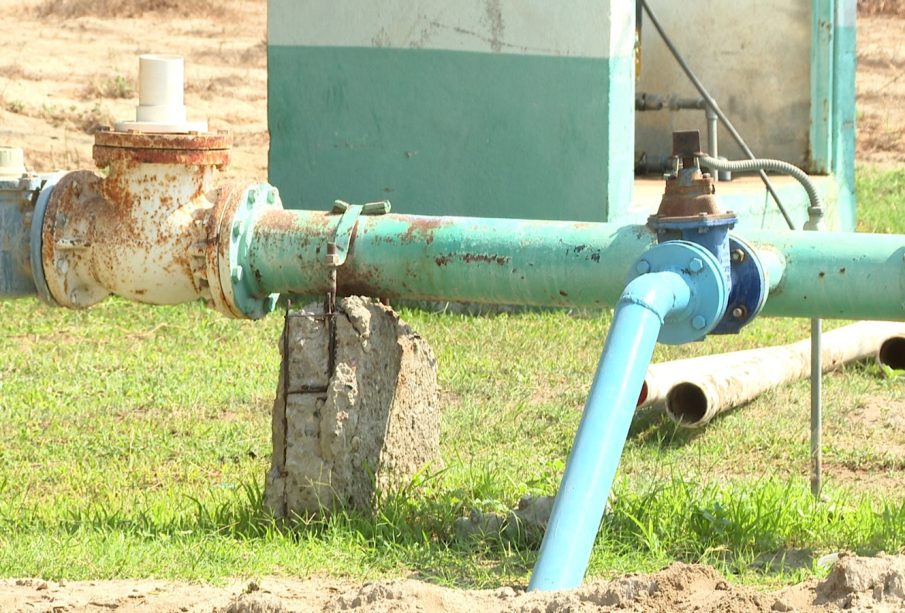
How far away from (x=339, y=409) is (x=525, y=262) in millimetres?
585

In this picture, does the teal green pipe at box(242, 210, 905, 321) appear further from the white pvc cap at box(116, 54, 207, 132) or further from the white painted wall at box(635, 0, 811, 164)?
the white painted wall at box(635, 0, 811, 164)

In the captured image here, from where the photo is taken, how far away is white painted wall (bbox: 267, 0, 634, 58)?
6324mm

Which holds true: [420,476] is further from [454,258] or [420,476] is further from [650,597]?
[650,597]

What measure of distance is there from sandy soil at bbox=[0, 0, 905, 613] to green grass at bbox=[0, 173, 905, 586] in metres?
0.26

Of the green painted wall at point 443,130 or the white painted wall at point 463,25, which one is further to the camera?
the green painted wall at point 443,130

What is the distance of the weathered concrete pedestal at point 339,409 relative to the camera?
141 inches

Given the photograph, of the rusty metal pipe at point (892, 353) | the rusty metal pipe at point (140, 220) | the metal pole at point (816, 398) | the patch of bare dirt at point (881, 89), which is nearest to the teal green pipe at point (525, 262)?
the rusty metal pipe at point (140, 220)

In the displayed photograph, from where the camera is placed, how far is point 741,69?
8.31 meters

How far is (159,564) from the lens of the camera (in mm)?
3215

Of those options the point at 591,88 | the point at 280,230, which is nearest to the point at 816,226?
the point at 280,230

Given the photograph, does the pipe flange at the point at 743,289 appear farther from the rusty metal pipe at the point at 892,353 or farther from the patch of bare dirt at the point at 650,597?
the rusty metal pipe at the point at 892,353

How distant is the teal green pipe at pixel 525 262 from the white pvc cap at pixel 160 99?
0.31 meters

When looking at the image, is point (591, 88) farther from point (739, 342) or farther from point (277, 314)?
point (277, 314)

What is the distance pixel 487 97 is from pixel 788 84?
234cm
